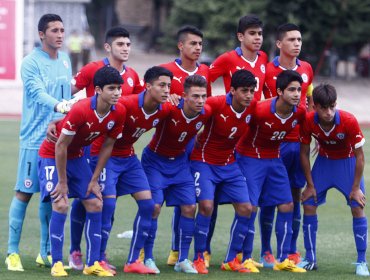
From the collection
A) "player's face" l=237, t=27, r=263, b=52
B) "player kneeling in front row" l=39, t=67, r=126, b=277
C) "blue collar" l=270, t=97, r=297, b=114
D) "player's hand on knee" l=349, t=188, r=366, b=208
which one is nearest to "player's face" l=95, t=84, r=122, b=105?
"player kneeling in front row" l=39, t=67, r=126, b=277

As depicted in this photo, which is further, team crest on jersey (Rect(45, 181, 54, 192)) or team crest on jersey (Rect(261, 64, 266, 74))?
team crest on jersey (Rect(261, 64, 266, 74))

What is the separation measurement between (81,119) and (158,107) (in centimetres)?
94

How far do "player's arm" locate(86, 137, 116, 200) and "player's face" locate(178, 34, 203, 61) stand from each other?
4.95 ft

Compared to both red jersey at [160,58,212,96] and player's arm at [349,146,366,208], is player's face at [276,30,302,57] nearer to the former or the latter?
red jersey at [160,58,212,96]

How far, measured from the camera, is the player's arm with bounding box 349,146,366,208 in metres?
10.3

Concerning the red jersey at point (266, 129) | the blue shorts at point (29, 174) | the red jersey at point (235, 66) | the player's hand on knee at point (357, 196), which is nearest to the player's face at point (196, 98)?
the red jersey at point (266, 129)

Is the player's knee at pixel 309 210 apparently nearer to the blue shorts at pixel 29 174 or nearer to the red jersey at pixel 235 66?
the red jersey at pixel 235 66

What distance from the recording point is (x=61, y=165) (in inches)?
376

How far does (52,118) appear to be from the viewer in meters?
10.3

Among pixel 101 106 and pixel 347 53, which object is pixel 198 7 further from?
pixel 101 106

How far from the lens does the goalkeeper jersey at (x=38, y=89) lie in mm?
10211

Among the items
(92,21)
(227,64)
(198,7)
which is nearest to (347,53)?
(198,7)

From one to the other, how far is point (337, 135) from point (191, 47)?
1.82m

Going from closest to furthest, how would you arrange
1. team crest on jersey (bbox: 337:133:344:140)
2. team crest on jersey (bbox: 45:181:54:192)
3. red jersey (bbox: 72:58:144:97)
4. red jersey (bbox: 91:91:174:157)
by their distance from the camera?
team crest on jersey (bbox: 45:181:54:192) < red jersey (bbox: 91:91:174:157) < team crest on jersey (bbox: 337:133:344:140) < red jersey (bbox: 72:58:144:97)
